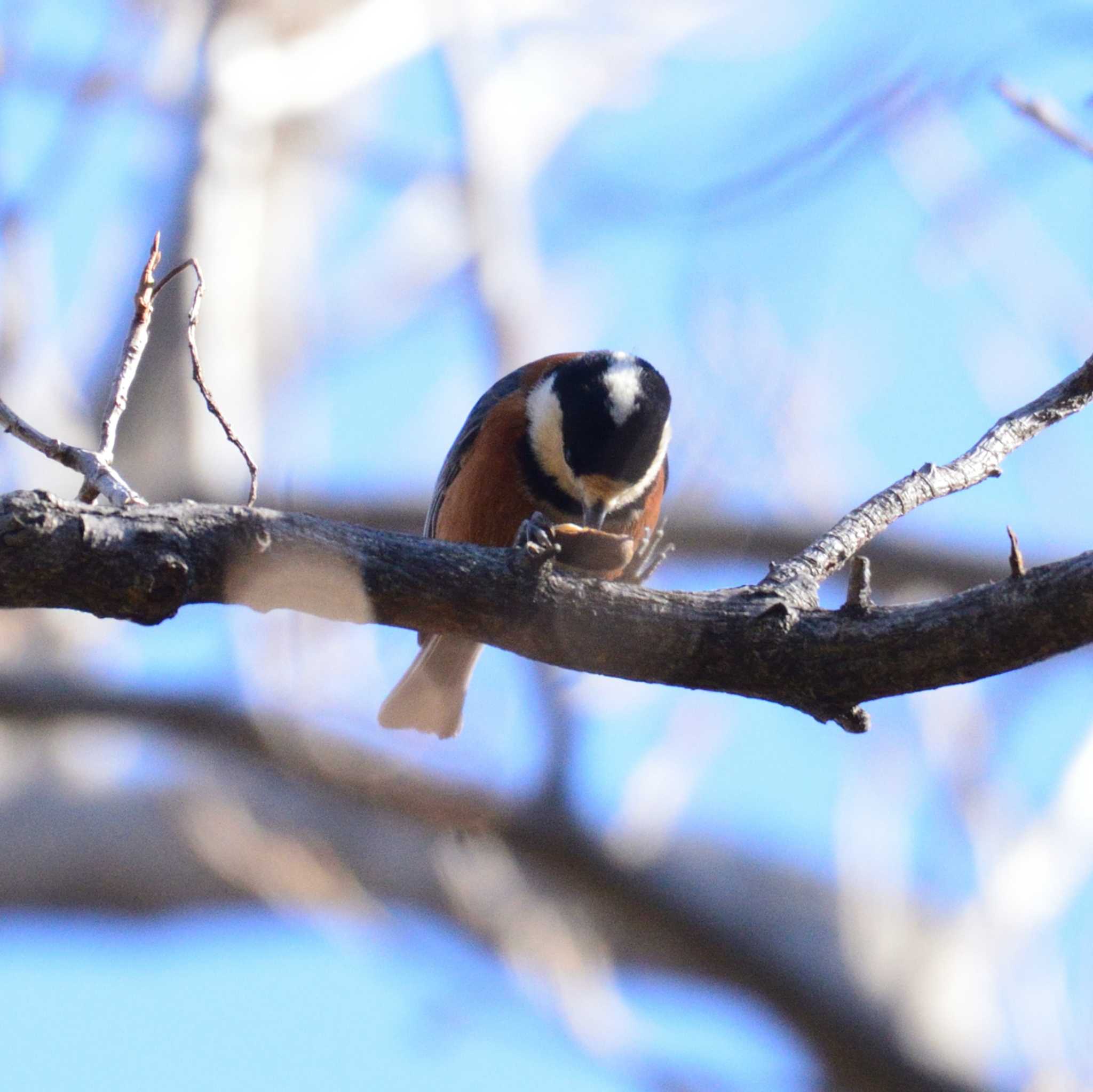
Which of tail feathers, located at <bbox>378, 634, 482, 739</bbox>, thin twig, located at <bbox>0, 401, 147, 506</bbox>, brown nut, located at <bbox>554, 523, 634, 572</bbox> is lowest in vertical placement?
thin twig, located at <bbox>0, 401, 147, 506</bbox>

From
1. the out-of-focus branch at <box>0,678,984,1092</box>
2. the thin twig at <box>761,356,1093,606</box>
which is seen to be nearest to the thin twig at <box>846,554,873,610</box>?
the thin twig at <box>761,356,1093,606</box>

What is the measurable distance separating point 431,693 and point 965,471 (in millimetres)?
2882

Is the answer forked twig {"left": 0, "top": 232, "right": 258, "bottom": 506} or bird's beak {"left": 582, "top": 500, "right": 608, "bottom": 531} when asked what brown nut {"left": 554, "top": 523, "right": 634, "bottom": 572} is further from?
bird's beak {"left": 582, "top": 500, "right": 608, "bottom": 531}

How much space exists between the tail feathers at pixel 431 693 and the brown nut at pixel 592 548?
2357 millimetres

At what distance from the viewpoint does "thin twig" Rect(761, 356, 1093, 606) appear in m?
3.08

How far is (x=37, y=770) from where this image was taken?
9.39m

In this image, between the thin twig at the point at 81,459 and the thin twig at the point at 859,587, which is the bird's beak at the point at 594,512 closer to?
the thin twig at the point at 859,587

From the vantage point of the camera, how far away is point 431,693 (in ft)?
18.0

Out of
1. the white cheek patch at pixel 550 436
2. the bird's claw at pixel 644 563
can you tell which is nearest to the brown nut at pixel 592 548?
the bird's claw at pixel 644 563

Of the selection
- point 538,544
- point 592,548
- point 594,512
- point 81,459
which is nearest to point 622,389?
point 594,512

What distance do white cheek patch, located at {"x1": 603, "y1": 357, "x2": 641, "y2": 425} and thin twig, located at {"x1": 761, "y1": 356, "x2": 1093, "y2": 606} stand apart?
1654mm

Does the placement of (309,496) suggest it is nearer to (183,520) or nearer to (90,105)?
(90,105)

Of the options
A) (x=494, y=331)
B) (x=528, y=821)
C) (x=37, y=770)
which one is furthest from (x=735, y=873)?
(x=37, y=770)

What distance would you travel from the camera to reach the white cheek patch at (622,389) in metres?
4.71
